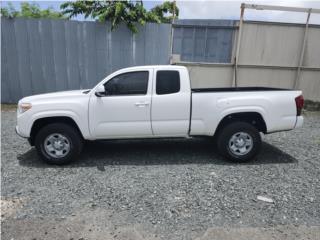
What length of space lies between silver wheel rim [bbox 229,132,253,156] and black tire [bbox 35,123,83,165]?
270 centimetres

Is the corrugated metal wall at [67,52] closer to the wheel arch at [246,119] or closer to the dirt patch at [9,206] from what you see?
the wheel arch at [246,119]

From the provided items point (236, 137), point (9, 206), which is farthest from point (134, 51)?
point (9, 206)

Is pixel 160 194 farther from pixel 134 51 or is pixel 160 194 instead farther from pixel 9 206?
pixel 134 51

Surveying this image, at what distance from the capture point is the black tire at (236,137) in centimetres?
517

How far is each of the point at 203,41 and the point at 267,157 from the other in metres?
5.38

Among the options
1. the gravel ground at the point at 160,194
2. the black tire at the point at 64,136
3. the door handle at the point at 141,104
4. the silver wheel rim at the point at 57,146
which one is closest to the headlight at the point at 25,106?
the black tire at the point at 64,136

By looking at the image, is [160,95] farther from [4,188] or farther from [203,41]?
[203,41]

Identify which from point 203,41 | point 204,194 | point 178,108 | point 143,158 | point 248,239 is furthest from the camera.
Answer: point 203,41

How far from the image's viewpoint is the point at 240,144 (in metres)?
5.24

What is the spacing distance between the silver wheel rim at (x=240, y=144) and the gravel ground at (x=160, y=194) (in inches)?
9.8

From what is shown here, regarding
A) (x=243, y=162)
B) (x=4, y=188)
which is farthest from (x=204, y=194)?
(x=4, y=188)

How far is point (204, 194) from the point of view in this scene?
13.4 ft

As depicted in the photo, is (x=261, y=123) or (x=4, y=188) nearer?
(x=4, y=188)

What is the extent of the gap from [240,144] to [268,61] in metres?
5.74
